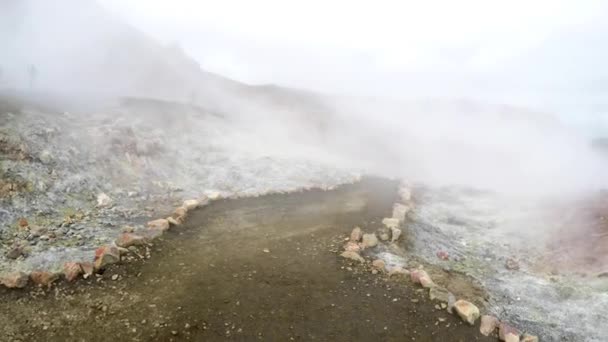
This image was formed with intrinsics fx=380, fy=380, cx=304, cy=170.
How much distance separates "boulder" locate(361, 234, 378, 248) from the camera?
18.1 m

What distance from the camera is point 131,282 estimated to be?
1322 centimetres

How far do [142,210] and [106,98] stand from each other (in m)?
22.4

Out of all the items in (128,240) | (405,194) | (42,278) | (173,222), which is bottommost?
(405,194)

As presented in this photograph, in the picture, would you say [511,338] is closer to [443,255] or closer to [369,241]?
[443,255]

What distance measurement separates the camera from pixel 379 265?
15.8 metres

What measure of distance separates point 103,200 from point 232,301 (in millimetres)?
12180

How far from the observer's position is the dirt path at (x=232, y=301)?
35.3 feet

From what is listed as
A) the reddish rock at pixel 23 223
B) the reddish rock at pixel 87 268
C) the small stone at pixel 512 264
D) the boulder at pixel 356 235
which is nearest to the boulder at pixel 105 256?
the reddish rock at pixel 87 268

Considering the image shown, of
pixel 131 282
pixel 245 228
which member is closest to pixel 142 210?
pixel 245 228

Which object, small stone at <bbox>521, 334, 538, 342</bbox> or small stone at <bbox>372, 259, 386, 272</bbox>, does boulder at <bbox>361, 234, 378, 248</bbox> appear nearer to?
small stone at <bbox>372, 259, 386, 272</bbox>

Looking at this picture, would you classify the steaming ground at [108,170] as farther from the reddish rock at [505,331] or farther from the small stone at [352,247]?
the reddish rock at [505,331]

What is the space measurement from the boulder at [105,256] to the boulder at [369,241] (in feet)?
34.7

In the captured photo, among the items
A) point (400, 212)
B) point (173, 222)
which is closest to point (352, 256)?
point (400, 212)

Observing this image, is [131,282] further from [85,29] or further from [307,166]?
[85,29]
